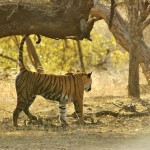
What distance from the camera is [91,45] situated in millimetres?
21750

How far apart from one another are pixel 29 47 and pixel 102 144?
10511 millimetres

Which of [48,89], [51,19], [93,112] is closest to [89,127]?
[48,89]

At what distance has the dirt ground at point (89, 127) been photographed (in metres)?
8.27

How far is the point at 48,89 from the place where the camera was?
11.0 metres

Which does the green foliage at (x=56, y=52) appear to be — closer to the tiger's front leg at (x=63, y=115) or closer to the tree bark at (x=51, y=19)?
the tree bark at (x=51, y=19)

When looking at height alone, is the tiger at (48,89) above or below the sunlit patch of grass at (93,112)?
above

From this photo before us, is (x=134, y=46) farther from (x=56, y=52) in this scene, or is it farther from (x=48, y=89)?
(x=56, y=52)

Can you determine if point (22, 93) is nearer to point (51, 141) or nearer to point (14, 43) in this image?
point (51, 141)

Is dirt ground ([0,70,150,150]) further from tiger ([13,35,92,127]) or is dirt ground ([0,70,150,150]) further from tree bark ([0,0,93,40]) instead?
tree bark ([0,0,93,40])

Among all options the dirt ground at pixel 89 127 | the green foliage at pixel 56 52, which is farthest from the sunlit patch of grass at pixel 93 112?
the green foliage at pixel 56 52

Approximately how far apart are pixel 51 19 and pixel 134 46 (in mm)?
4831

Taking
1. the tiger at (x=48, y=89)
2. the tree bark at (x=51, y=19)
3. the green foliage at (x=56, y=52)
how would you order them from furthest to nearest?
the green foliage at (x=56, y=52) → the tiger at (x=48, y=89) → the tree bark at (x=51, y=19)

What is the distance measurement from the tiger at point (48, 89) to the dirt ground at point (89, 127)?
31cm

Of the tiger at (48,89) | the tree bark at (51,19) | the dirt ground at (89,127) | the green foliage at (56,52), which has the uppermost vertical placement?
the tree bark at (51,19)
